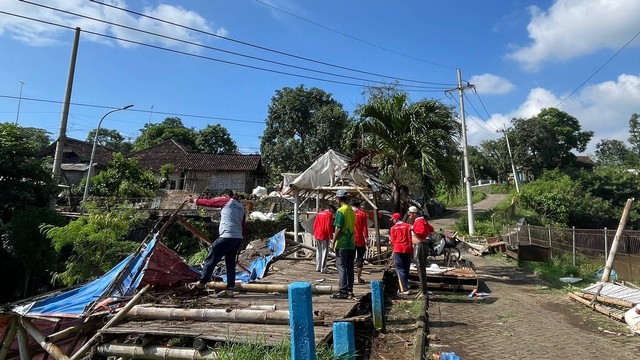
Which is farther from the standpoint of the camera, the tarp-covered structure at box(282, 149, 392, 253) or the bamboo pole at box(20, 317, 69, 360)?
the tarp-covered structure at box(282, 149, 392, 253)

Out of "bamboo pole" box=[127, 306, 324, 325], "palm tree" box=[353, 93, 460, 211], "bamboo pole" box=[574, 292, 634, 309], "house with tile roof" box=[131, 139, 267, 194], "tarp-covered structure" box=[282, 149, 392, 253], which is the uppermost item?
"house with tile roof" box=[131, 139, 267, 194]

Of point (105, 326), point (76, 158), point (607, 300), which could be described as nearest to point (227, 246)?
point (105, 326)

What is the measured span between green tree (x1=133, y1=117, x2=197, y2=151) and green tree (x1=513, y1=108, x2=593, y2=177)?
120ft

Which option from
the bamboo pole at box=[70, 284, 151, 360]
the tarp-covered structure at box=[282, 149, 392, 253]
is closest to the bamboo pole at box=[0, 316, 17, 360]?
the bamboo pole at box=[70, 284, 151, 360]

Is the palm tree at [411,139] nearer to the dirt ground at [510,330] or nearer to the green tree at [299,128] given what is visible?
the dirt ground at [510,330]

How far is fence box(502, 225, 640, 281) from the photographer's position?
40.8 ft

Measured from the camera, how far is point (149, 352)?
4715 millimetres

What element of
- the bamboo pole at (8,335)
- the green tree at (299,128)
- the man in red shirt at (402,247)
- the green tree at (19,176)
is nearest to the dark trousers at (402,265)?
the man in red shirt at (402,247)

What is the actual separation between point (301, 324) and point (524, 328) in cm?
507

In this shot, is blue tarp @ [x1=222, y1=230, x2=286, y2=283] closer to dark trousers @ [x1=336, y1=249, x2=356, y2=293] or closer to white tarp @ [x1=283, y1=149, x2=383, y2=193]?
white tarp @ [x1=283, y1=149, x2=383, y2=193]

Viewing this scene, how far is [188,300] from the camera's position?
251 inches

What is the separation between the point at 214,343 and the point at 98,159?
1515 inches

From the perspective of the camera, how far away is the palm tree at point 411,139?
11398mm

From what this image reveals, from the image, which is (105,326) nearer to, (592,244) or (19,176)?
(19,176)
